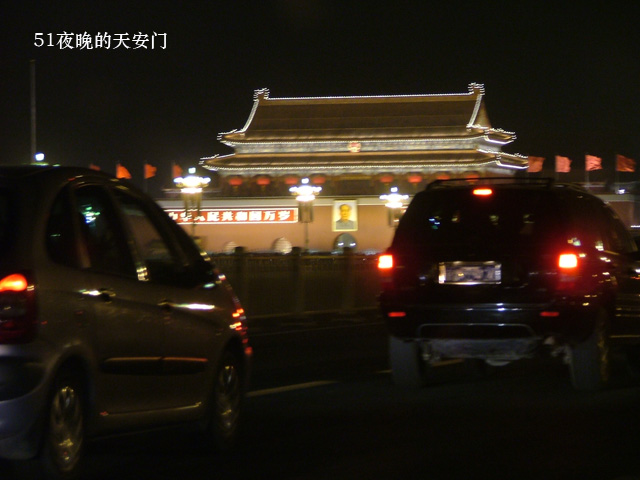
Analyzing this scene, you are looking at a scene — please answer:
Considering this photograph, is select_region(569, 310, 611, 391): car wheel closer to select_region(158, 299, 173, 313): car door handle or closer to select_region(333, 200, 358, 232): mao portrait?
select_region(158, 299, 173, 313): car door handle

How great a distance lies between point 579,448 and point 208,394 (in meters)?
2.32

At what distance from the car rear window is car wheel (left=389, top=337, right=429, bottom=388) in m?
0.92

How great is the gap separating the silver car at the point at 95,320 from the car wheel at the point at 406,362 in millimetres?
3348

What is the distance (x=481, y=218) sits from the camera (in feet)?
33.7

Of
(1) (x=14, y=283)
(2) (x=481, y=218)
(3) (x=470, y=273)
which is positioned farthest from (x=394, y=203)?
(1) (x=14, y=283)

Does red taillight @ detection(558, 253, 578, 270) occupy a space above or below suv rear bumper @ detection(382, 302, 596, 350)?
above

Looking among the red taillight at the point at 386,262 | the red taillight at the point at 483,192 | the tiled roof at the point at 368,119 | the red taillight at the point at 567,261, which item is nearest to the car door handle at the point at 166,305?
the red taillight at the point at 386,262

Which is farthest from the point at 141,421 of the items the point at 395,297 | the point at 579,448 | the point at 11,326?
the point at 395,297

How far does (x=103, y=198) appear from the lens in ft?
20.6

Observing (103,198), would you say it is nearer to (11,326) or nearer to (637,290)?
(11,326)

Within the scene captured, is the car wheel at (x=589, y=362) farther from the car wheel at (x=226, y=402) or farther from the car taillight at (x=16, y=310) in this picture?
the car taillight at (x=16, y=310)

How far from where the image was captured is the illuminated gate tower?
7531 centimetres

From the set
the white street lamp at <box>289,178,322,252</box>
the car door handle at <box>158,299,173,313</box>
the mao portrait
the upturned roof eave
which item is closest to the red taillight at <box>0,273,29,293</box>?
the car door handle at <box>158,299,173,313</box>

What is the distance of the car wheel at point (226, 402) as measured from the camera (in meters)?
7.22
